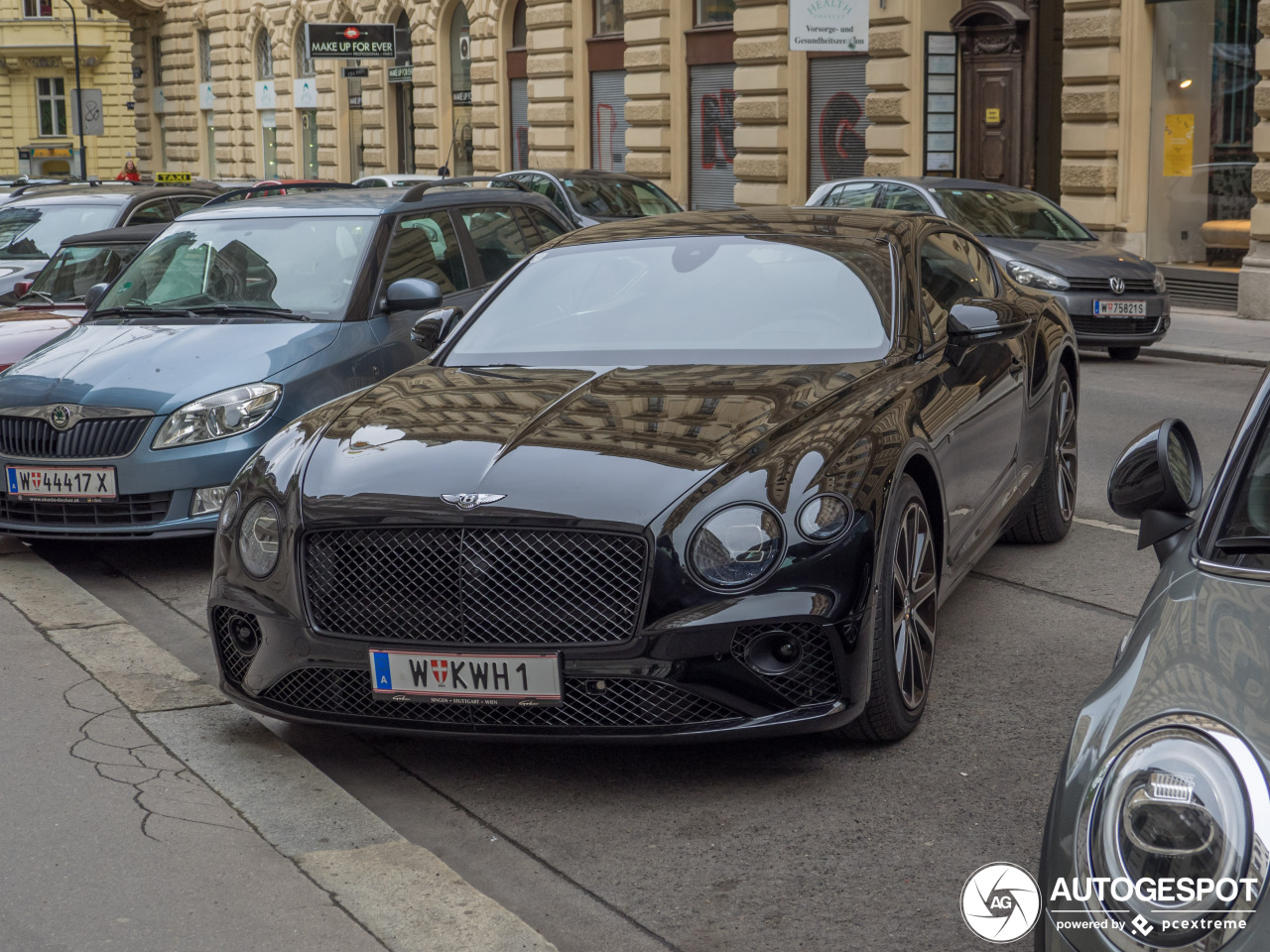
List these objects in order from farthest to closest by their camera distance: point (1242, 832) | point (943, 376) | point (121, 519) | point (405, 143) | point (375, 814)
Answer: point (405, 143), point (121, 519), point (943, 376), point (375, 814), point (1242, 832)

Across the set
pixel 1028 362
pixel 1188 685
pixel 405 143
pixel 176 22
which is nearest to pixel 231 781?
pixel 1188 685

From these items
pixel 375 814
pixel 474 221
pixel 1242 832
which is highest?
pixel 474 221

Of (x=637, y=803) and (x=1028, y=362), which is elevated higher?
(x=1028, y=362)

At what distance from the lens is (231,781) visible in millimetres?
4395

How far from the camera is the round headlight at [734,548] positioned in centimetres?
400

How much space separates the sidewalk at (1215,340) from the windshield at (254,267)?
8.54 m

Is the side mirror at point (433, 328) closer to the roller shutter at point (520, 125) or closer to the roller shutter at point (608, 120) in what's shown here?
the roller shutter at point (608, 120)

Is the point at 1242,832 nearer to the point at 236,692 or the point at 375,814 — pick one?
the point at 375,814

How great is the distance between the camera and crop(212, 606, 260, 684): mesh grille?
455 cm

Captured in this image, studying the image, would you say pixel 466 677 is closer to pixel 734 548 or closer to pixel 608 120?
pixel 734 548

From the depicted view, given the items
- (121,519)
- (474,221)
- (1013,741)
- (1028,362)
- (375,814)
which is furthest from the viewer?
(474,221)

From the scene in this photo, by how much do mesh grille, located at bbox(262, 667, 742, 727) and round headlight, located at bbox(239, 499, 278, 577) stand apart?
0.33m

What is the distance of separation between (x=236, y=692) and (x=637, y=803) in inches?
46.8

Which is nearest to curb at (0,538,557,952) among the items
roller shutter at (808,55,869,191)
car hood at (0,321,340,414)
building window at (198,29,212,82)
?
car hood at (0,321,340,414)
